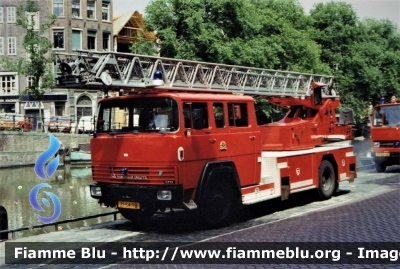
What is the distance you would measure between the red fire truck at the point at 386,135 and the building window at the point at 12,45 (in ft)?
127

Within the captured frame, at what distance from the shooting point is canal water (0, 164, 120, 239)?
16.0 meters

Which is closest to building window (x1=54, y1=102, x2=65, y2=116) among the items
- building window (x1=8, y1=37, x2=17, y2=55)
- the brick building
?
the brick building

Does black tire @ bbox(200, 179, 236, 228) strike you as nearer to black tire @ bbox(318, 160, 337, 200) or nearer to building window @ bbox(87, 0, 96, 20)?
black tire @ bbox(318, 160, 337, 200)

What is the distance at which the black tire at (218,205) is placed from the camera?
11086mm

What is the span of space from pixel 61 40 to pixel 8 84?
267 inches

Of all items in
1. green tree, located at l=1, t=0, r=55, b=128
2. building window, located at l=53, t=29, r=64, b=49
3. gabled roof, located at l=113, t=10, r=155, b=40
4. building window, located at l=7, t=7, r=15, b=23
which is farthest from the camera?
gabled roof, located at l=113, t=10, r=155, b=40

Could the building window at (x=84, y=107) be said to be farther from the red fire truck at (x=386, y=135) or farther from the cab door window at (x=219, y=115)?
the cab door window at (x=219, y=115)

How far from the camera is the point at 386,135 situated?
828 inches

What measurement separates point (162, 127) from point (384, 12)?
1123 cm

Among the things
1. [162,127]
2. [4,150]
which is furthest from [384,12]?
[4,150]

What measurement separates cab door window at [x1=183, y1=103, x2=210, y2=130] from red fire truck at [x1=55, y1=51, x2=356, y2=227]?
21 mm

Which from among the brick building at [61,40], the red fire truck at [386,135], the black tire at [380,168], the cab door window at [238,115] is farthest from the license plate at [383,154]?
the brick building at [61,40]

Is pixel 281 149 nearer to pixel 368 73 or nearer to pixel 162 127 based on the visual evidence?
pixel 162 127

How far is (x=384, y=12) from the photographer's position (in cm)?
1847
